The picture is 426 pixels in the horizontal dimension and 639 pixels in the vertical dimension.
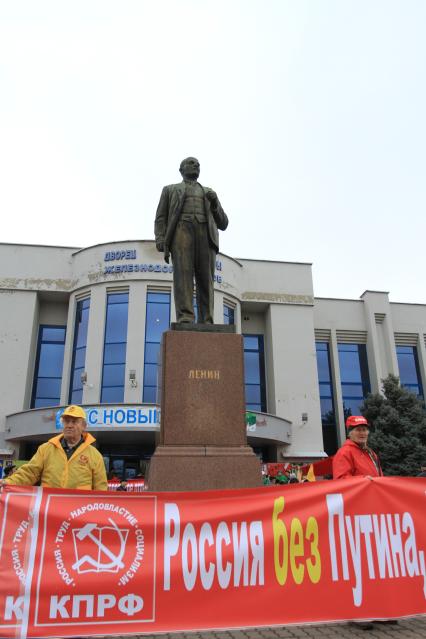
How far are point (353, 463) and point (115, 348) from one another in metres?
21.4

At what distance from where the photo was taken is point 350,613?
3830mm

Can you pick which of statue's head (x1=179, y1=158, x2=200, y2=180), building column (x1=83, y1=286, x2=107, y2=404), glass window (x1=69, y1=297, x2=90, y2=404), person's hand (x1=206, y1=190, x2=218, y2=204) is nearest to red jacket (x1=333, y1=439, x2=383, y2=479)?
person's hand (x1=206, y1=190, x2=218, y2=204)

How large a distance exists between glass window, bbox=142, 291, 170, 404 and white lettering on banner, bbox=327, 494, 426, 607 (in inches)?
808

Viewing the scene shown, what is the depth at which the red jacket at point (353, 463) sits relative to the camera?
4.89 meters

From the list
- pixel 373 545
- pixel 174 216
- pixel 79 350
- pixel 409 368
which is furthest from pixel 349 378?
pixel 373 545

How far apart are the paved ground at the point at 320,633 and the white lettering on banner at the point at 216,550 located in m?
0.55

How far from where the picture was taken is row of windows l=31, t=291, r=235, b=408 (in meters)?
24.8

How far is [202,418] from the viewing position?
6.46m

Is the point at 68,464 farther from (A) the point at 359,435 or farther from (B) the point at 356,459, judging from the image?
(A) the point at 359,435

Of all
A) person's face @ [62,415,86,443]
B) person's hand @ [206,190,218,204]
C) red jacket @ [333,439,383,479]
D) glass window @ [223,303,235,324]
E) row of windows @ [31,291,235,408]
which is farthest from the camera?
glass window @ [223,303,235,324]

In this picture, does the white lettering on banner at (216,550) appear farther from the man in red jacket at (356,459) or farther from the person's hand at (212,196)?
the person's hand at (212,196)

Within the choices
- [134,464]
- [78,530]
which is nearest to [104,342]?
[134,464]

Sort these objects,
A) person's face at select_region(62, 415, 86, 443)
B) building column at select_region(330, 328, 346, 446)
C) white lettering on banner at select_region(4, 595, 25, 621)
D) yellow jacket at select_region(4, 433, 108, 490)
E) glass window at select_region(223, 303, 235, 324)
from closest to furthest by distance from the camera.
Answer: white lettering on banner at select_region(4, 595, 25, 621), yellow jacket at select_region(4, 433, 108, 490), person's face at select_region(62, 415, 86, 443), glass window at select_region(223, 303, 235, 324), building column at select_region(330, 328, 346, 446)

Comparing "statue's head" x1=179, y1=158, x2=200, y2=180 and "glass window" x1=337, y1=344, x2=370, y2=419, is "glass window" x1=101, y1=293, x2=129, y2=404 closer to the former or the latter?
"glass window" x1=337, y1=344, x2=370, y2=419
